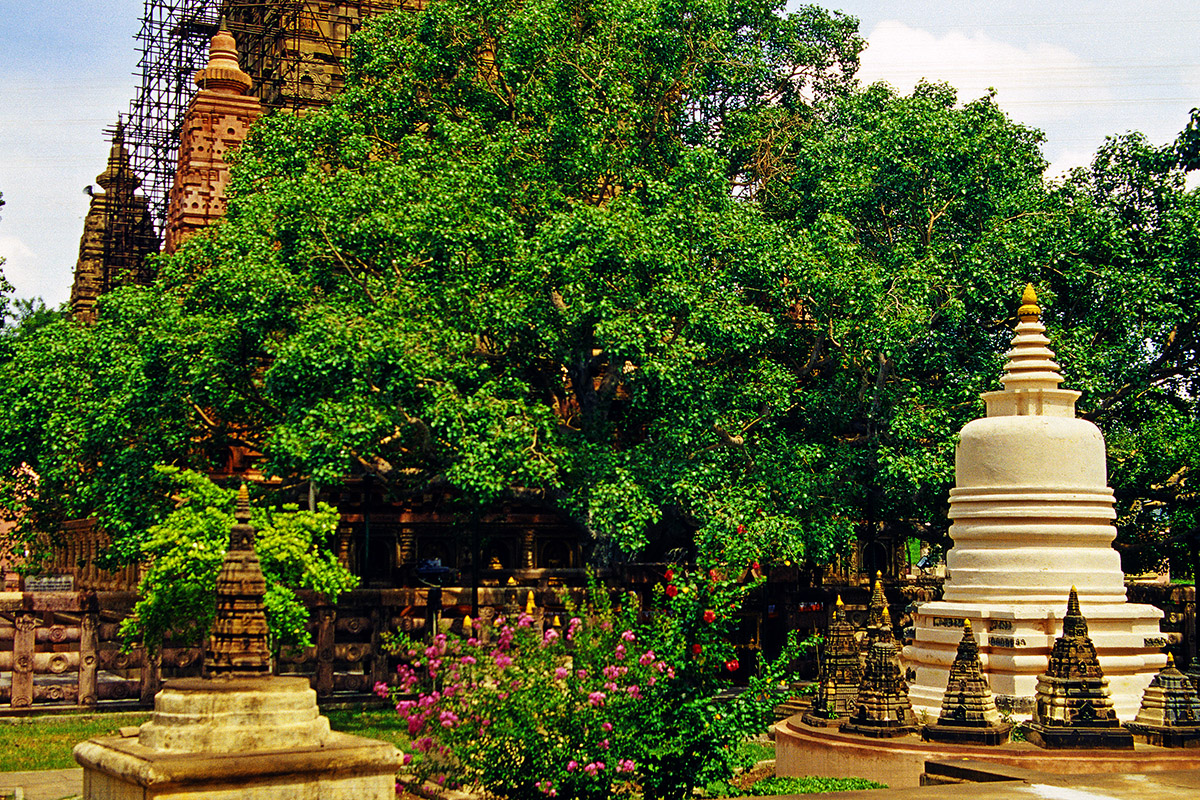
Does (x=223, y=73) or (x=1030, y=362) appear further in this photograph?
(x=223, y=73)

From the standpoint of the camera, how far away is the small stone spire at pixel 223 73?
3988 cm

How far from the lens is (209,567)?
2067 centimetres

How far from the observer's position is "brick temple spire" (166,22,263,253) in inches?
1518

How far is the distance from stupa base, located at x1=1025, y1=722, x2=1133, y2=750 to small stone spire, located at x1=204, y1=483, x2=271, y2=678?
767 centimetres

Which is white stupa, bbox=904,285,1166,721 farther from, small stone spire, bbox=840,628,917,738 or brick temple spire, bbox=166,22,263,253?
brick temple spire, bbox=166,22,263,253

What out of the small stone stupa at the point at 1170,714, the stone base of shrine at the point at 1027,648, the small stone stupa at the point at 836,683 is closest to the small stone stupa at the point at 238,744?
the small stone stupa at the point at 836,683

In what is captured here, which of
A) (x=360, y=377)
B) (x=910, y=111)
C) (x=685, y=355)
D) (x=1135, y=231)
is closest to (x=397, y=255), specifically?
(x=360, y=377)

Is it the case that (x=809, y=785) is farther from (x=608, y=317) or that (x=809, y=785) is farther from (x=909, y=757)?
(x=608, y=317)

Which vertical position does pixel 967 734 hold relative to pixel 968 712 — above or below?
below

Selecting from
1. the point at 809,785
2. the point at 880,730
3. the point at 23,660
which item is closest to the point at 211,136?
the point at 23,660

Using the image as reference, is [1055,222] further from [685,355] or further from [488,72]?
[488,72]

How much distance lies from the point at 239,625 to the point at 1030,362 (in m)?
10.4

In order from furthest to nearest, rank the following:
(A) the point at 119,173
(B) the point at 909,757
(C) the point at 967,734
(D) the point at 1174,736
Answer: (A) the point at 119,173
(C) the point at 967,734
(B) the point at 909,757
(D) the point at 1174,736

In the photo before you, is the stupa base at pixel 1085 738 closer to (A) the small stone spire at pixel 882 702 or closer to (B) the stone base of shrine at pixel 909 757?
(B) the stone base of shrine at pixel 909 757
